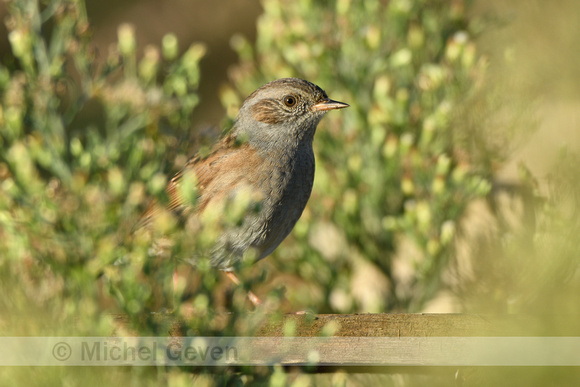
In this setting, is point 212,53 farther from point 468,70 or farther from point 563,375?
point 563,375

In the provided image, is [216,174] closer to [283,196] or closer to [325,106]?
[283,196]

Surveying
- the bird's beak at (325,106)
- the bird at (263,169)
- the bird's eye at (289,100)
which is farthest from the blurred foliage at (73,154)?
the bird's beak at (325,106)

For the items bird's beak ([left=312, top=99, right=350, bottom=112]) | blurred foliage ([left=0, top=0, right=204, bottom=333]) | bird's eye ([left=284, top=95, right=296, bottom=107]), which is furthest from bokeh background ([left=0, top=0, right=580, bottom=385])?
bird's beak ([left=312, top=99, right=350, bottom=112])

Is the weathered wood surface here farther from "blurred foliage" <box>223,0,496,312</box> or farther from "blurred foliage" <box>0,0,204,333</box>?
"blurred foliage" <box>223,0,496,312</box>

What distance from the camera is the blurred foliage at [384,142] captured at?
5035 millimetres

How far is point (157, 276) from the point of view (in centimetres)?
266

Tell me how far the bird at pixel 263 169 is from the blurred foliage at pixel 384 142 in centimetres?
90

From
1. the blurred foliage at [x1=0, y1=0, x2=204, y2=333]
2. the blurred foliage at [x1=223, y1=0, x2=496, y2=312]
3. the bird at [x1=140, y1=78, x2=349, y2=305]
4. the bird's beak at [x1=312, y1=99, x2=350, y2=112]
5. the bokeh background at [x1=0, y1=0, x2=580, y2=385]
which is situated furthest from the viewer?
the blurred foliage at [x1=223, y1=0, x2=496, y2=312]

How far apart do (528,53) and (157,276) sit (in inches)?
68.1

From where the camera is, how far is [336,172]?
5488 mm

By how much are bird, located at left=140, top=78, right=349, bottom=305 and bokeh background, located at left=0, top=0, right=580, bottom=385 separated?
6.3 inches

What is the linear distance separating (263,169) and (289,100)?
57cm

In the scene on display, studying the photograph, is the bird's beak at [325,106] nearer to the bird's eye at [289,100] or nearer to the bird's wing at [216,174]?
the bird's eye at [289,100]

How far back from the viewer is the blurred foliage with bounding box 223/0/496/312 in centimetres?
504
